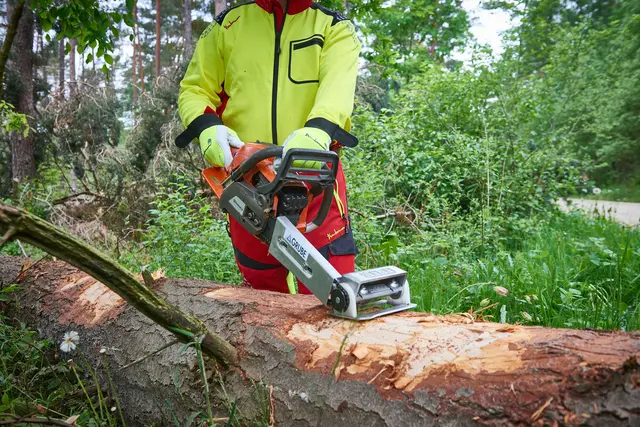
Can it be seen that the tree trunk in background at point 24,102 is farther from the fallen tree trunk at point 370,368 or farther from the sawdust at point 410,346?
the sawdust at point 410,346

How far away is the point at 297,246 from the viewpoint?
6.31ft

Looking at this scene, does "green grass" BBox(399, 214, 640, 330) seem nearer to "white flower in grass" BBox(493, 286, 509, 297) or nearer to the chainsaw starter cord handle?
"white flower in grass" BBox(493, 286, 509, 297)

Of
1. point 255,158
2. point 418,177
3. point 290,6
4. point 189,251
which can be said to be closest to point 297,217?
point 255,158

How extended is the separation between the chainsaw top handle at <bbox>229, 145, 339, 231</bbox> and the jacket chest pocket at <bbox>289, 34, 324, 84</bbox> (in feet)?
2.16

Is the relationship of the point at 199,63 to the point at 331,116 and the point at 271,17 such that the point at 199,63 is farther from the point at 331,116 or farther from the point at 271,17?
the point at 331,116

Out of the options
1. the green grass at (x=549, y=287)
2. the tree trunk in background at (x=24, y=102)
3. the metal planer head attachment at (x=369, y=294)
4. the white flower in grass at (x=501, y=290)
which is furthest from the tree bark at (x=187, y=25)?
the metal planer head attachment at (x=369, y=294)

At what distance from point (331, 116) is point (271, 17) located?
0.72m

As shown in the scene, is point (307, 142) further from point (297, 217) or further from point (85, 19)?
point (85, 19)

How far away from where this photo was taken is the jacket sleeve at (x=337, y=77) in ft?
7.43

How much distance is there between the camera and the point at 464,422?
1142 millimetres

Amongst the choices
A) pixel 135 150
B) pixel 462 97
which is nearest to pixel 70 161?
pixel 135 150

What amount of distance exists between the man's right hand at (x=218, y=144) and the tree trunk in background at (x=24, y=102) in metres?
7.92

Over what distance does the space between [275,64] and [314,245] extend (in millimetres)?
988

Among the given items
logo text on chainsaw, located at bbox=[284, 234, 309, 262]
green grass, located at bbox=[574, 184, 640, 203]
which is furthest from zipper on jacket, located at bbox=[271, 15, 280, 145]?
green grass, located at bbox=[574, 184, 640, 203]
